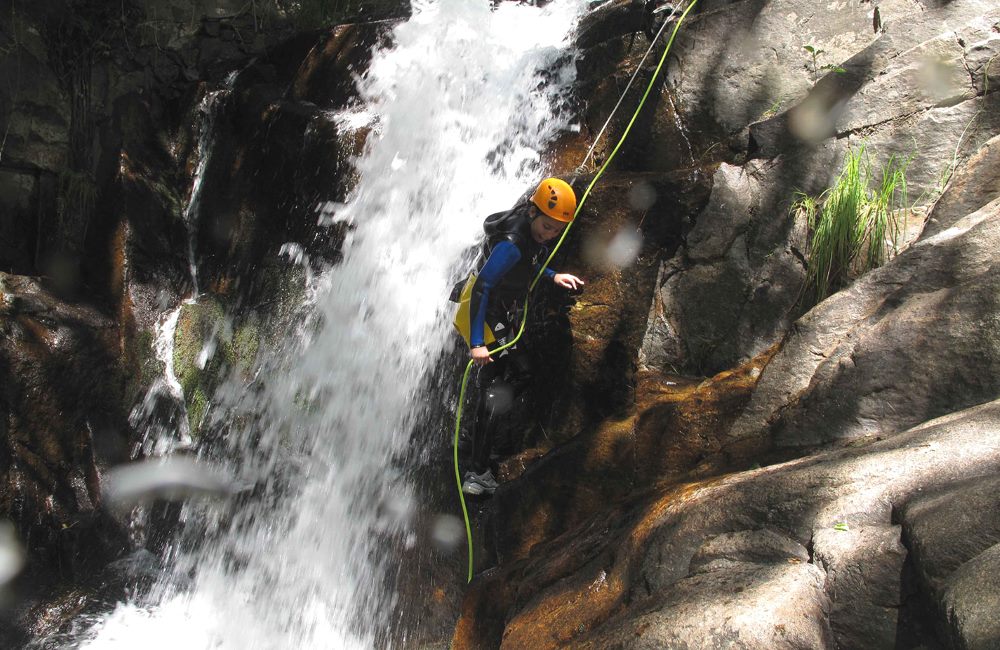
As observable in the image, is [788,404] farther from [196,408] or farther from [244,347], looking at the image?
[196,408]

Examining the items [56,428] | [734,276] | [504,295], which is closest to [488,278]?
[504,295]

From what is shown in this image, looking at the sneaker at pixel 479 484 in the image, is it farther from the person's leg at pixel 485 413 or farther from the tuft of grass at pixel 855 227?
the tuft of grass at pixel 855 227

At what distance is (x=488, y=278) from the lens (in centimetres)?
387

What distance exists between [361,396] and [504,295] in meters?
1.77

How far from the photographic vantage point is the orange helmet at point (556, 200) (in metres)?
3.79

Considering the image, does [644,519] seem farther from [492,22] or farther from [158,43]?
[158,43]

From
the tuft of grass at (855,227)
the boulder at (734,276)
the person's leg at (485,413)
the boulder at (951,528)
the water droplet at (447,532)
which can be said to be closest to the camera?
the boulder at (951,528)

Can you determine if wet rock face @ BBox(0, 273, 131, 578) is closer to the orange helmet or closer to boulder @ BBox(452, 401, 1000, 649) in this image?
boulder @ BBox(452, 401, 1000, 649)

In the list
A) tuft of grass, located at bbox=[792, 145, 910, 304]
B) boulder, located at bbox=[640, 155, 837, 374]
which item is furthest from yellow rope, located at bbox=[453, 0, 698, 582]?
tuft of grass, located at bbox=[792, 145, 910, 304]

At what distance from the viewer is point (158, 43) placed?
7.63 m

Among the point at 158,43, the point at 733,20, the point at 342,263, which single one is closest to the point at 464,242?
the point at 342,263

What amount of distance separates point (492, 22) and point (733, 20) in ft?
10.4

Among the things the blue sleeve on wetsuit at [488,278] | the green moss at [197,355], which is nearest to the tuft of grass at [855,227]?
the blue sleeve on wetsuit at [488,278]

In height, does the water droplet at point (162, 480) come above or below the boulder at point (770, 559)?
below
